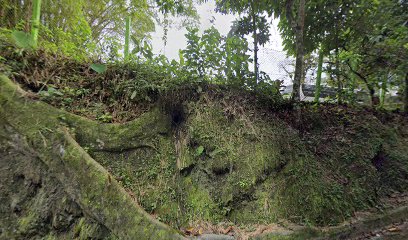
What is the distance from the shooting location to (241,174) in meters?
2.77

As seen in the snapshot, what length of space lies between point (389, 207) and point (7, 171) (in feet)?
14.5

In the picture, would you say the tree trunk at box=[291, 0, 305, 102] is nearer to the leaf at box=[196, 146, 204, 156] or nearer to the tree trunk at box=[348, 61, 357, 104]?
the tree trunk at box=[348, 61, 357, 104]

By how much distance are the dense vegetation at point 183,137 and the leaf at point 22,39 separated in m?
0.01

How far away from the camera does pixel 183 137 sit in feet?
9.75

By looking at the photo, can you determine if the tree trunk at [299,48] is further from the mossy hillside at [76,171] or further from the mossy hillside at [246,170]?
the mossy hillside at [76,171]

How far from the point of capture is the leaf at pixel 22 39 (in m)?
2.62

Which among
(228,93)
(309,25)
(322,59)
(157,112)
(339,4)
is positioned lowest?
(157,112)

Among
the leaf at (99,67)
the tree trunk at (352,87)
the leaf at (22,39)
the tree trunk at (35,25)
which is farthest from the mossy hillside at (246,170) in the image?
the tree trunk at (35,25)

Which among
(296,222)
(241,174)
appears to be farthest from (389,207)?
(241,174)

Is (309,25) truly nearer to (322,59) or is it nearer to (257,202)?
(322,59)

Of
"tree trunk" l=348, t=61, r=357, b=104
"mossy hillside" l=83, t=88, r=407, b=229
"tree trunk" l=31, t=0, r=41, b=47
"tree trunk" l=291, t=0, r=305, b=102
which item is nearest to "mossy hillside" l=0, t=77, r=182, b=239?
"mossy hillside" l=83, t=88, r=407, b=229

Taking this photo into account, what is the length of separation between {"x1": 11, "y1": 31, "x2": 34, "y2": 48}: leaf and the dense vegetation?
0.4 inches

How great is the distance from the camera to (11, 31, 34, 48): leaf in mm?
2623

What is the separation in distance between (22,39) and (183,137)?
2179mm
